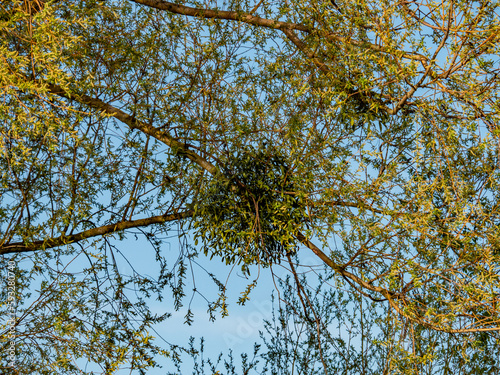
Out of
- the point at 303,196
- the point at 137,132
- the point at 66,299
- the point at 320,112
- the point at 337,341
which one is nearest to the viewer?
the point at 303,196

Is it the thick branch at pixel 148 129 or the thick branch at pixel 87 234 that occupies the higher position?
the thick branch at pixel 148 129

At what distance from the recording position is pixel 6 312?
12.3ft

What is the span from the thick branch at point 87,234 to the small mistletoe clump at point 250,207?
44 centimetres

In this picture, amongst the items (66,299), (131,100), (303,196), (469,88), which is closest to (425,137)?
(469,88)

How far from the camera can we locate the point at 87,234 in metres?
3.62

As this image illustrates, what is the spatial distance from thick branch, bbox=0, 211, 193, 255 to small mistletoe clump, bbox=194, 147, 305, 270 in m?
0.44

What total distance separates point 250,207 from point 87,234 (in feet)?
3.93

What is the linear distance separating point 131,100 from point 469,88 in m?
2.13

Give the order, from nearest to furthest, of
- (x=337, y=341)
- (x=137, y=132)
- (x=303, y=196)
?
(x=303, y=196) → (x=137, y=132) → (x=337, y=341)

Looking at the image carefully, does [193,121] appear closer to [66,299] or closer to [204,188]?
[204,188]

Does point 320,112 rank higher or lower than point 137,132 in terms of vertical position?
lower

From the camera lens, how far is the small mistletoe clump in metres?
3.11

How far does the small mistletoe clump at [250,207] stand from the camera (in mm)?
3105

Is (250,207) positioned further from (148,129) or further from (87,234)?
(87,234)
